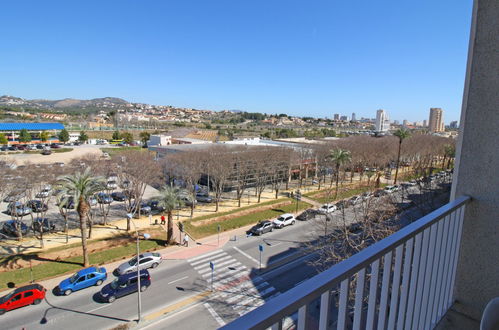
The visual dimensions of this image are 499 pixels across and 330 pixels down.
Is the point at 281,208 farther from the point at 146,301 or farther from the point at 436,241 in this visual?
the point at 436,241

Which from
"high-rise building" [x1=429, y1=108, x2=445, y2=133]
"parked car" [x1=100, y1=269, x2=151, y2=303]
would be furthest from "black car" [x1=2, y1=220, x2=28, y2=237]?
"high-rise building" [x1=429, y1=108, x2=445, y2=133]

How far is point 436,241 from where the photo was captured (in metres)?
2.57

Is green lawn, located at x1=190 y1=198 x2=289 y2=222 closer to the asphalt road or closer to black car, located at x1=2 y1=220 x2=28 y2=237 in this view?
the asphalt road

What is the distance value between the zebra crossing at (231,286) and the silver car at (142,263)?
6.64 ft

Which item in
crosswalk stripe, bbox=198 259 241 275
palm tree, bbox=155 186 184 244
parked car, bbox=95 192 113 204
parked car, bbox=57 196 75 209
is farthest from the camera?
parked car, bbox=95 192 113 204

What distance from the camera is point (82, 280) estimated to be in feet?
45.1

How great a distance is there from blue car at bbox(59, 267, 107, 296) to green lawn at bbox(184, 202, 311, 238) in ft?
24.0

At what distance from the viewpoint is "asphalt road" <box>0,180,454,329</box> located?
1140 centimetres

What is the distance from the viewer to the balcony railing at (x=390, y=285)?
3.75 feet

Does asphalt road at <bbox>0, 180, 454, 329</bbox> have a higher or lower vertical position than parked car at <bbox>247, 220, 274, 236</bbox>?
lower

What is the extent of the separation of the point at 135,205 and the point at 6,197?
8.28 m

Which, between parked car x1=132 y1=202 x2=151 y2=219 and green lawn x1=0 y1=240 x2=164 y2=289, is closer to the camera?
green lawn x1=0 y1=240 x2=164 y2=289

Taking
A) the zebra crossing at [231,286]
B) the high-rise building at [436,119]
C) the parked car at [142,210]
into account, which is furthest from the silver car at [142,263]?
the high-rise building at [436,119]

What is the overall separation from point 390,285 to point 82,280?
50.5 feet
